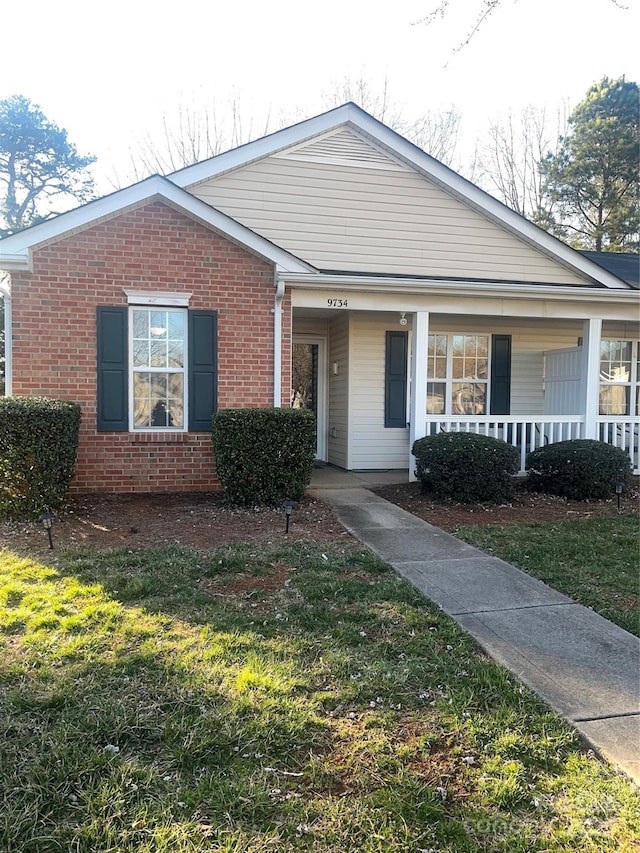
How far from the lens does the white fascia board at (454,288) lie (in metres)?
8.38

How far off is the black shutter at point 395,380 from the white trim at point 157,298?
13.1 ft

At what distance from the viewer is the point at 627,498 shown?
8.37 meters

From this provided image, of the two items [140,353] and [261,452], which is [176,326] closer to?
[140,353]

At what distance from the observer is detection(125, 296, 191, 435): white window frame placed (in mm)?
7934

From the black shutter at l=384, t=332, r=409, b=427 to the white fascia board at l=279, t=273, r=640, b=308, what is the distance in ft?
5.95

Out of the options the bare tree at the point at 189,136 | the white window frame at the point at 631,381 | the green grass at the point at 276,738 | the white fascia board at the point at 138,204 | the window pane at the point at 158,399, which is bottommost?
the green grass at the point at 276,738

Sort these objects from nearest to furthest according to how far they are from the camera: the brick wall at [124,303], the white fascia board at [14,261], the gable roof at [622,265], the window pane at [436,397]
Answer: the white fascia board at [14,261] → the brick wall at [124,303] → the gable roof at [622,265] → the window pane at [436,397]

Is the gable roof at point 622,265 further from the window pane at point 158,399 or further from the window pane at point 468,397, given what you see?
the window pane at point 158,399

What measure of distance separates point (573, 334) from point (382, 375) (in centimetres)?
400

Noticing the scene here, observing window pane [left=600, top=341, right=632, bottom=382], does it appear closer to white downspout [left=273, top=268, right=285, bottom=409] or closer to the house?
the house

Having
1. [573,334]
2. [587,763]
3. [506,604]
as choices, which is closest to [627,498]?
[573,334]

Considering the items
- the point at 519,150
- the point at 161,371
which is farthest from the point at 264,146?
the point at 519,150

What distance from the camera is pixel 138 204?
307 inches

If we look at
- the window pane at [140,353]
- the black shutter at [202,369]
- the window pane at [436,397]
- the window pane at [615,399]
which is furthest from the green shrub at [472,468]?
the window pane at [615,399]
